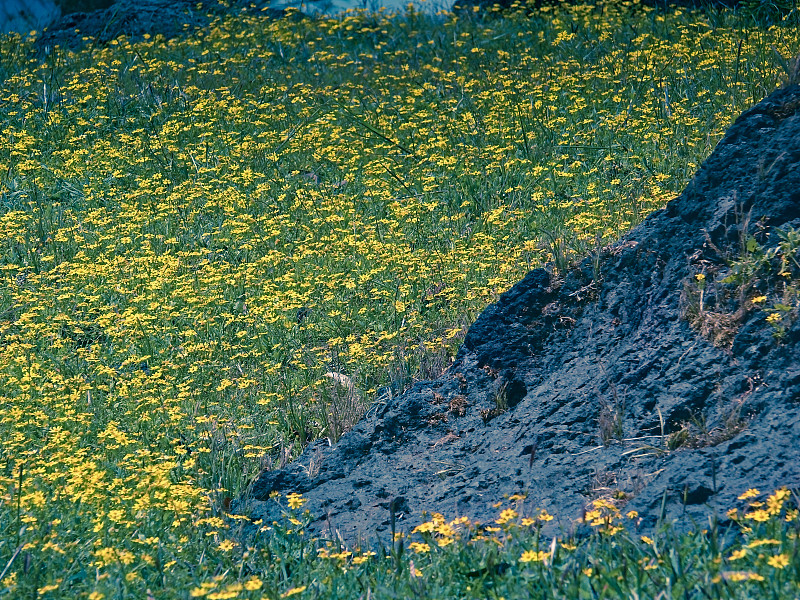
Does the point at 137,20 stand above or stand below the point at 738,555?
above

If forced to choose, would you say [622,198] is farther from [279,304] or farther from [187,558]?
[187,558]

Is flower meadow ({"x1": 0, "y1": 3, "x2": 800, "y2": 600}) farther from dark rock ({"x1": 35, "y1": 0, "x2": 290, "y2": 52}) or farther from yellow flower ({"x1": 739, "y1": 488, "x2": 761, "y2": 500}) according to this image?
dark rock ({"x1": 35, "y1": 0, "x2": 290, "y2": 52})

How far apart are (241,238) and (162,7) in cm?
843

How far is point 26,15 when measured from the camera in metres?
15.3

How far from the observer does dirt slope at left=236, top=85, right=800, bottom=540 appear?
12.2 ft

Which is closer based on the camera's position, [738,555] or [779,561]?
[779,561]

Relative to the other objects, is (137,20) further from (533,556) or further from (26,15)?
(533,556)

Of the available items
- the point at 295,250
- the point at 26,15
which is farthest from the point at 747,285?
the point at 26,15

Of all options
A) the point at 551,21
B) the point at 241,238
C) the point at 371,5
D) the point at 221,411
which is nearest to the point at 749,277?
the point at 221,411

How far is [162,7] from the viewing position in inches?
573

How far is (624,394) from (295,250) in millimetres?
3813

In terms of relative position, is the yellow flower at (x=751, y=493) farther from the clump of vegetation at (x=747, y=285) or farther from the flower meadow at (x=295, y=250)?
the clump of vegetation at (x=747, y=285)

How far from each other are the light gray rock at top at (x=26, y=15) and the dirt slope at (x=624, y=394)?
12.4 metres

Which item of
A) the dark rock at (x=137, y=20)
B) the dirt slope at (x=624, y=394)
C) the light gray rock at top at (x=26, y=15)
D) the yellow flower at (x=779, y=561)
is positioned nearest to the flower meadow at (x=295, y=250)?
the yellow flower at (x=779, y=561)
